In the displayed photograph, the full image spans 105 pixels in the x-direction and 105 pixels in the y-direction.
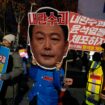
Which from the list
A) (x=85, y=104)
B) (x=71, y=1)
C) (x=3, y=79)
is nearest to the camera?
(x=85, y=104)

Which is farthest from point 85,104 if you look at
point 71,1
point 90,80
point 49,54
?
point 71,1

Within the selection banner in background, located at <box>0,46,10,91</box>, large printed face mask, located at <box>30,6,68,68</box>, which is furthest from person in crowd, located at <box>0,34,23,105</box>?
large printed face mask, located at <box>30,6,68,68</box>

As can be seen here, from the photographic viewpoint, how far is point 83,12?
19.6ft

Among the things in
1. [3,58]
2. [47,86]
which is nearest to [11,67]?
[3,58]

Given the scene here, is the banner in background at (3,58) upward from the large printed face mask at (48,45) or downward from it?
downward

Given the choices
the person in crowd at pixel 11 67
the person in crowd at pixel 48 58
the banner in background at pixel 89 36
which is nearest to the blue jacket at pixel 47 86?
the person in crowd at pixel 48 58

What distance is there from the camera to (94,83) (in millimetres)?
5027

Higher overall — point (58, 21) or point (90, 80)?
point (58, 21)

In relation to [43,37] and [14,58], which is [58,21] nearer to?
[43,37]

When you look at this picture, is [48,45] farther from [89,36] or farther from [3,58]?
[3,58]

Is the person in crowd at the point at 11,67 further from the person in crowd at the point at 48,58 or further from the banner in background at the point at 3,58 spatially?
the person in crowd at the point at 48,58

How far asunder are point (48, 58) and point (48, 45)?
0.59 ft

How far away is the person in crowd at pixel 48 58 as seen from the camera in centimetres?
483

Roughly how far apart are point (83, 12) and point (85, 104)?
4.64ft
